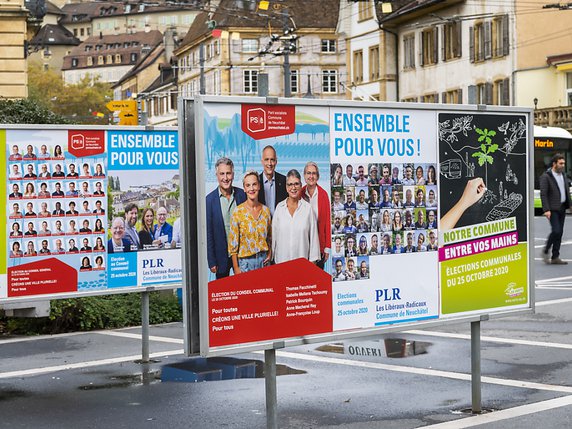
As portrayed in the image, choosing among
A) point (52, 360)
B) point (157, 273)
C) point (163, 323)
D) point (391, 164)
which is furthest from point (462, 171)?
point (163, 323)

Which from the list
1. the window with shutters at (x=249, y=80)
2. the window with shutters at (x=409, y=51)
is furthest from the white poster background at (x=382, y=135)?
the window with shutters at (x=249, y=80)

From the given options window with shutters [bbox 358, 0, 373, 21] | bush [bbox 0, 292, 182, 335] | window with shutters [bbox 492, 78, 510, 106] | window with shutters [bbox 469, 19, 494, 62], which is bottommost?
bush [bbox 0, 292, 182, 335]

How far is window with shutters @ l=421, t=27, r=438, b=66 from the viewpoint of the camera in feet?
221

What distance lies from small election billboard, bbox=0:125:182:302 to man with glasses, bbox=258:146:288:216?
14.1 feet

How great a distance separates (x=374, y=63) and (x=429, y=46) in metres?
6.45

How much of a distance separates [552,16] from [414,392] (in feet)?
171

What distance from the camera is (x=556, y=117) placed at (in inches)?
2291

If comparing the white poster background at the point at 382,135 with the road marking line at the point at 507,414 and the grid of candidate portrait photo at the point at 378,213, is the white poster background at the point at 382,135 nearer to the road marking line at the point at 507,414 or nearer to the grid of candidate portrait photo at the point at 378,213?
the grid of candidate portrait photo at the point at 378,213

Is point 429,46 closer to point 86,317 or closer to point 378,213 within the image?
point 86,317

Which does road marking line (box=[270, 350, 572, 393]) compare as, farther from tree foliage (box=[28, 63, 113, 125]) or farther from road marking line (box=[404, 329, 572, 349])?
tree foliage (box=[28, 63, 113, 125])

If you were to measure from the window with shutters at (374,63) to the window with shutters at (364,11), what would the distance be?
6.10 ft

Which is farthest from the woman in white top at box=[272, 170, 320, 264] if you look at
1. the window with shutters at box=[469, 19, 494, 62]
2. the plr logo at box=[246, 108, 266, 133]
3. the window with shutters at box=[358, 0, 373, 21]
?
the window with shutters at box=[358, 0, 373, 21]

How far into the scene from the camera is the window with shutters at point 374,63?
73.8 meters

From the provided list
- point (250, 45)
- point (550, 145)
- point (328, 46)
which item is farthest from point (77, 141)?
point (328, 46)
